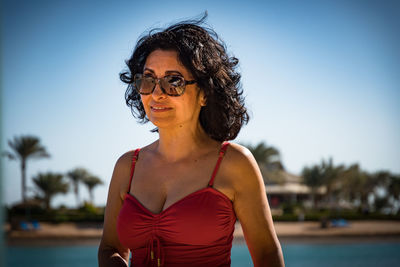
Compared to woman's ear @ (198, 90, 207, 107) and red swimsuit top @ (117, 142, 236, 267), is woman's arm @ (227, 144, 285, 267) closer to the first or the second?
red swimsuit top @ (117, 142, 236, 267)

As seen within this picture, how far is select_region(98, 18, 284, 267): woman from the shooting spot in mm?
1440

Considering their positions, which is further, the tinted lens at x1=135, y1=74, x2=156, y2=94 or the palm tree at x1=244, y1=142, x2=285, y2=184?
the palm tree at x1=244, y1=142, x2=285, y2=184

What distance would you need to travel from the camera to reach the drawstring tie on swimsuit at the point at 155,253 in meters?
1.44

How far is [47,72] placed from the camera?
150ft

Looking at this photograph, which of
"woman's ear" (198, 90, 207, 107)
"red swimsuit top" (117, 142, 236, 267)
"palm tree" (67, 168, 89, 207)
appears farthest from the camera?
"palm tree" (67, 168, 89, 207)

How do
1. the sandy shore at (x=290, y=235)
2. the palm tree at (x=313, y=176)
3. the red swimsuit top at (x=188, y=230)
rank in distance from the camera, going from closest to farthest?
the red swimsuit top at (x=188, y=230) → the sandy shore at (x=290, y=235) → the palm tree at (x=313, y=176)

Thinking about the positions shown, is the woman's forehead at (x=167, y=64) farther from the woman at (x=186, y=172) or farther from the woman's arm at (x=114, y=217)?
the woman's arm at (x=114, y=217)

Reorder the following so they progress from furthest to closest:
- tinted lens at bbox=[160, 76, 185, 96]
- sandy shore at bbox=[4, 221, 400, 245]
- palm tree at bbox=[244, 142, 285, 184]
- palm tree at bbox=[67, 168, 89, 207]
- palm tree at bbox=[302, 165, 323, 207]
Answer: palm tree at bbox=[67, 168, 89, 207] → palm tree at bbox=[302, 165, 323, 207] → palm tree at bbox=[244, 142, 285, 184] → sandy shore at bbox=[4, 221, 400, 245] → tinted lens at bbox=[160, 76, 185, 96]

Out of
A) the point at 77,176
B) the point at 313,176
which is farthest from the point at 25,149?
the point at 313,176

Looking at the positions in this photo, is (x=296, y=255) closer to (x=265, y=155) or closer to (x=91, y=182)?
(x=265, y=155)

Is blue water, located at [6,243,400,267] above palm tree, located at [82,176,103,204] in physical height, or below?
below

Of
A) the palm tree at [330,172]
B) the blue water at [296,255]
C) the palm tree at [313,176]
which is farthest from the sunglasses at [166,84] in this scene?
the palm tree at [330,172]

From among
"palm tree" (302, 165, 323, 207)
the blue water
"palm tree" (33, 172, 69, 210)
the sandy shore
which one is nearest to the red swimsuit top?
the blue water

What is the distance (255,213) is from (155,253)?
38 cm
